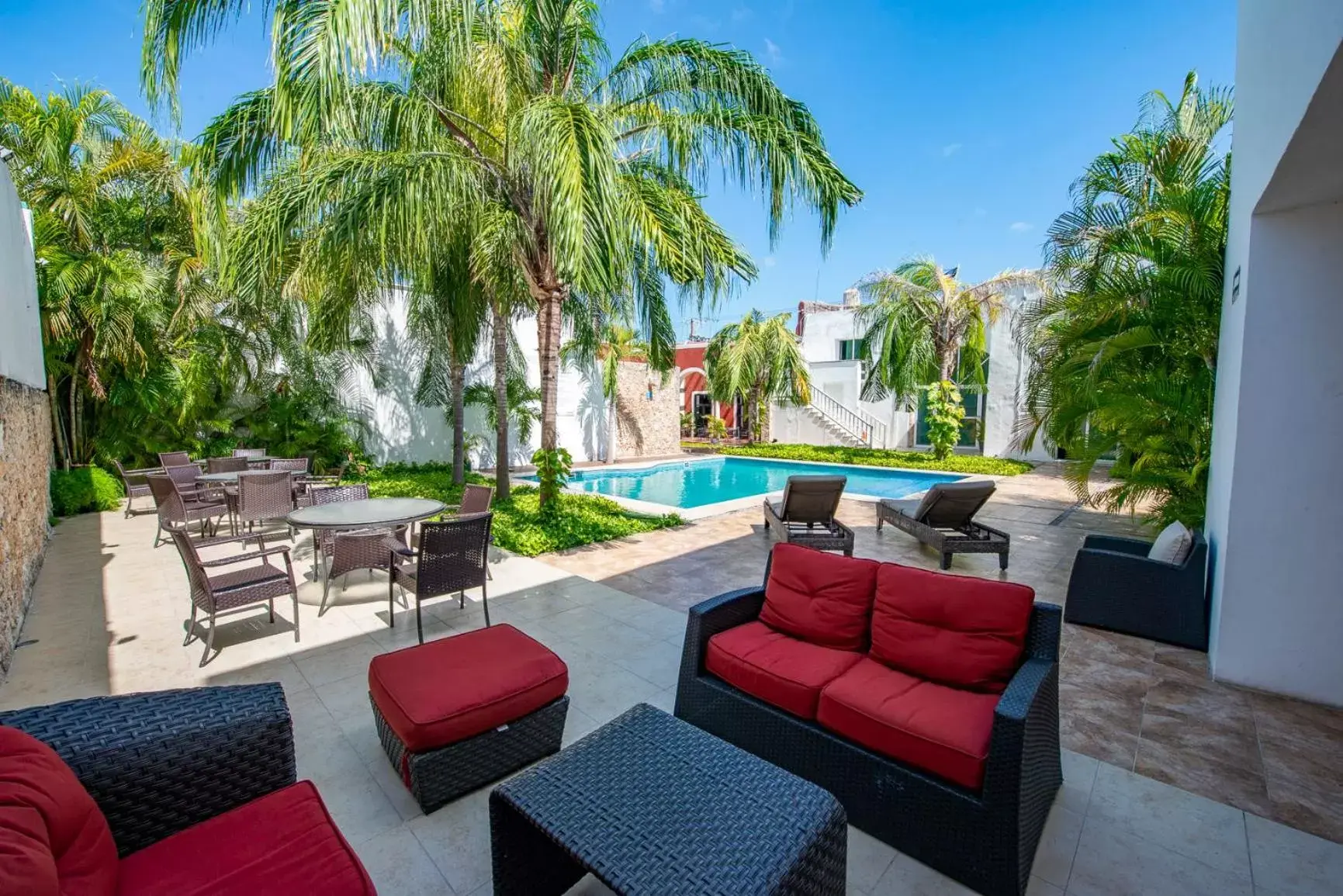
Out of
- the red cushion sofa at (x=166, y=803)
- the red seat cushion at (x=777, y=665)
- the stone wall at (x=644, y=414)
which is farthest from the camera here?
the stone wall at (x=644, y=414)

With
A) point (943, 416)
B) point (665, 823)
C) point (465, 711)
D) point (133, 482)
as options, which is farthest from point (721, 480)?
point (665, 823)

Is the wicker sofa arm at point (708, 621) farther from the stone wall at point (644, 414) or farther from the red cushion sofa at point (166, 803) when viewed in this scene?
the stone wall at point (644, 414)

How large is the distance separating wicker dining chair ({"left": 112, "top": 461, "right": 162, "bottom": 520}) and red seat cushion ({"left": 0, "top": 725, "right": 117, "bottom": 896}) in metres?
8.48

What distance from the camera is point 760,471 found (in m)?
18.4

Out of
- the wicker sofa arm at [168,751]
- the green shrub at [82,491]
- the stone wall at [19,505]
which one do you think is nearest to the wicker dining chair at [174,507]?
the stone wall at [19,505]

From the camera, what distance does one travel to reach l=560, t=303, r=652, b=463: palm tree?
32.2 ft

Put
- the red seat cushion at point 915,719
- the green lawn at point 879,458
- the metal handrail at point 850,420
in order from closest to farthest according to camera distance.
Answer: the red seat cushion at point 915,719
the green lawn at point 879,458
the metal handrail at point 850,420

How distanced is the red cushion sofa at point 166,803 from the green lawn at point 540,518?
Answer: 4846 millimetres

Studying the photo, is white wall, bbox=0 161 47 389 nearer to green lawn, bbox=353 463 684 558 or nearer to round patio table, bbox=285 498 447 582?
round patio table, bbox=285 498 447 582

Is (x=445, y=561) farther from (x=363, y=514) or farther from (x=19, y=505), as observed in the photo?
(x=19, y=505)

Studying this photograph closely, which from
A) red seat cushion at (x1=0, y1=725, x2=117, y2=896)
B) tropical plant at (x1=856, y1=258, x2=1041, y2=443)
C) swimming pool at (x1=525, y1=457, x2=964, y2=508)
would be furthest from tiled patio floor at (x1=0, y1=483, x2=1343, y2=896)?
tropical plant at (x1=856, y1=258, x2=1041, y2=443)

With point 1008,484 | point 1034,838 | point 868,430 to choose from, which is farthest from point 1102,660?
point 868,430

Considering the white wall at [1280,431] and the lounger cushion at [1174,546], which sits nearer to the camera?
the white wall at [1280,431]

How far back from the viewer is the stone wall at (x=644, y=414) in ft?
64.4
